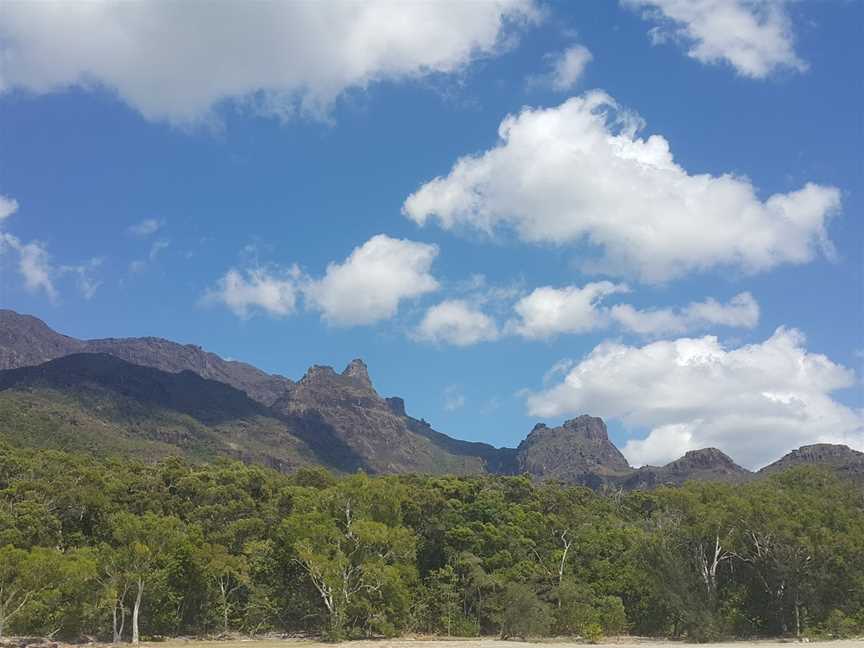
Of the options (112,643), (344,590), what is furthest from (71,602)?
(344,590)

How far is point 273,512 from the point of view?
210ft

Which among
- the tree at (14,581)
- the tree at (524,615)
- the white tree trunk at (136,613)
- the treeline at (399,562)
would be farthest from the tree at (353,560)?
the tree at (14,581)

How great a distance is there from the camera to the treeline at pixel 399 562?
154 feet

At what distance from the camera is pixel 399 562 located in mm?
54250

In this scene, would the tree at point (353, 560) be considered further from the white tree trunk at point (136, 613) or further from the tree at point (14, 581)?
the tree at point (14, 581)

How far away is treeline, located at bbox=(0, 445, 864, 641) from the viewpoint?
46906 mm

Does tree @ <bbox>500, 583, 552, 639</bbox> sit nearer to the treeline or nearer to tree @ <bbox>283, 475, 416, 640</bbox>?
the treeline

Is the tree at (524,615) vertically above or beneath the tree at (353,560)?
beneath

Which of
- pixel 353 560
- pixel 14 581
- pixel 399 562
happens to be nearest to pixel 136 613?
pixel 14 581

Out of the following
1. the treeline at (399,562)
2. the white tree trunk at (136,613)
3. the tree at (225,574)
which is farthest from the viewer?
the tree at (225,574)

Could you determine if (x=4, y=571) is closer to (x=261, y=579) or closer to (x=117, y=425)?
(x=261, y=579)

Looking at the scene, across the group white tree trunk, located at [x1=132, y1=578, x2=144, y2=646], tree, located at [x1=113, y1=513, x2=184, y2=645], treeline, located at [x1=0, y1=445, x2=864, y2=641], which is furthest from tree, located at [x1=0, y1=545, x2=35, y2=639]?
white tree trunk, located at [x1=132, y1=578, x2=144, y2=646]

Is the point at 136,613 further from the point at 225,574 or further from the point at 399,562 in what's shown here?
the point at 399,562

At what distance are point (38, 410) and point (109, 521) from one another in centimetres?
10417
